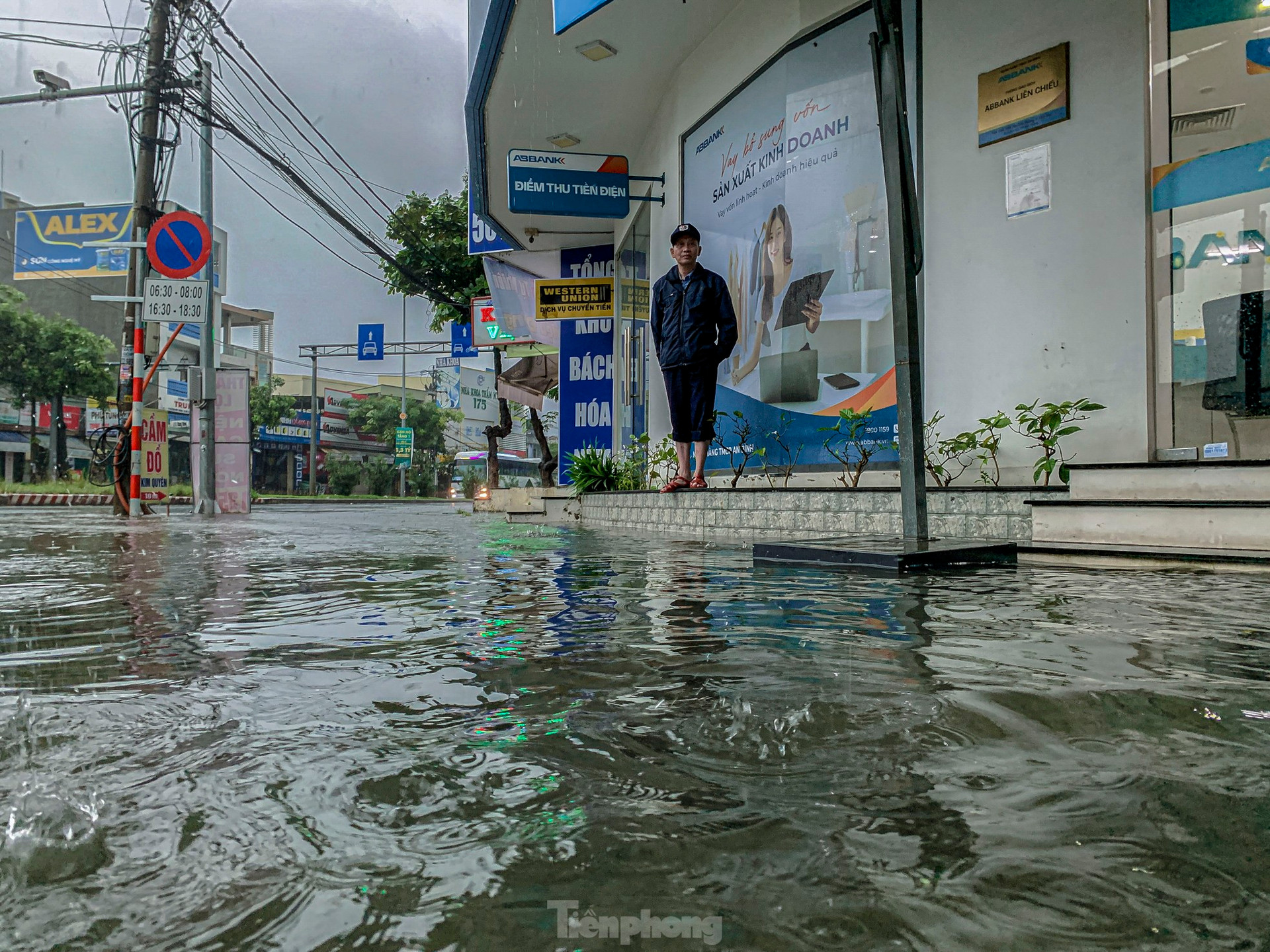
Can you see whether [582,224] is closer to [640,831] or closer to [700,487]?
[700,487]

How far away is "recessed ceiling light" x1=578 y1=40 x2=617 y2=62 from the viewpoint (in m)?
8.24

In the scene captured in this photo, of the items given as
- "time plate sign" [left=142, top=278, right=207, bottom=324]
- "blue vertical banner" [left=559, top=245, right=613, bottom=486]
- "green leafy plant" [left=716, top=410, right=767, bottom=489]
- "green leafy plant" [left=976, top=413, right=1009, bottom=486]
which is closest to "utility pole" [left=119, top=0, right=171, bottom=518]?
"time plate sign" [left=142, top=278, right=207, bottom=324]

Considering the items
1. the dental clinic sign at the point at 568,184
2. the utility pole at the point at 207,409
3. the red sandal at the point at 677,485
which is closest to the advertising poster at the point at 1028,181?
the red sandal at the point at 677,485

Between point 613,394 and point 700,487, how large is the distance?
5.96 m

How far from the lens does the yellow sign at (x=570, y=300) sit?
41.0 feet

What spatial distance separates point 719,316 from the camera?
23.3ft

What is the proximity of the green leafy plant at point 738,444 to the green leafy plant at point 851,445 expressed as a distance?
0.73 metres

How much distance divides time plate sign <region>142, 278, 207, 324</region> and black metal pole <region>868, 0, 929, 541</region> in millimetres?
8831

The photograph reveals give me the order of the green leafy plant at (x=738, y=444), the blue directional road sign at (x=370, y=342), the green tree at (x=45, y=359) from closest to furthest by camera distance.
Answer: the green leafy plant at (x=738, y=444) < the green tree at (x=45, y=359) < the blue directional road sign at (x=370, y=342)

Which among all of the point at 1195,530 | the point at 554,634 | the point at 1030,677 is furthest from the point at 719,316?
the point at 1030,677

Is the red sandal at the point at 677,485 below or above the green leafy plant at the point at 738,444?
below

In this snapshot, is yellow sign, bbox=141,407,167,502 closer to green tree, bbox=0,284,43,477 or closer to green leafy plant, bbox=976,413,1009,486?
green leafy plant, bbox=976,413,1009,486

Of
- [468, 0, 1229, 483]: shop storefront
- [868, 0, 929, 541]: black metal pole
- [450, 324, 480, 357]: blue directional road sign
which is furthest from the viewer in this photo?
[450, 324, 480, 357]: blue directional road sign

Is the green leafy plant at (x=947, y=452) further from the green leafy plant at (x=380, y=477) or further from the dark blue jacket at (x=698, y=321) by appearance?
the green leafy plant at (x=380, y=477)
